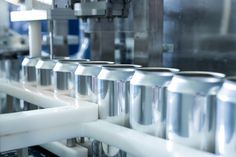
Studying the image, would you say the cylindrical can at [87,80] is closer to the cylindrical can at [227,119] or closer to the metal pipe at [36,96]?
the metal pipe at [36,96]

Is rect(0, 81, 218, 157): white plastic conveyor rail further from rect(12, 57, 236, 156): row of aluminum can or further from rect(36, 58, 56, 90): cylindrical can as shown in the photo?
rect(36, 58, 56, 90): cylindrical can

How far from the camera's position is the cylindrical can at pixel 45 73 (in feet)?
3.49

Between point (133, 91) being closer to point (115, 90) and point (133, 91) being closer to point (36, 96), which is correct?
point (115, 90)

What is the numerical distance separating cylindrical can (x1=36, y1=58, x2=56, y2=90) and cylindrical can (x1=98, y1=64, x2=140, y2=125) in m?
0.29

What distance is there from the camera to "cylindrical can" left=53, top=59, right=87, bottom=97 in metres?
0.96

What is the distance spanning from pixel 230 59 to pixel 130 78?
489 millimetres

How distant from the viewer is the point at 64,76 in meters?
0.97

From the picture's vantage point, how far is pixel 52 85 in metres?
1.08

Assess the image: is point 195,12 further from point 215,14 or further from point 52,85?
point 52,85

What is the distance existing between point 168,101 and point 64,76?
1.30 feet

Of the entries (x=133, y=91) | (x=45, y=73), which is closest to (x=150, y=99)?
(x=133, y=91)

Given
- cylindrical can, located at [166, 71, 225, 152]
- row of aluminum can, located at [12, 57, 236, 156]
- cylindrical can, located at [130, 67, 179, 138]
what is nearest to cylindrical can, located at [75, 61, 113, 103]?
row of aluminum can, located at [12, 57, 236, 156]

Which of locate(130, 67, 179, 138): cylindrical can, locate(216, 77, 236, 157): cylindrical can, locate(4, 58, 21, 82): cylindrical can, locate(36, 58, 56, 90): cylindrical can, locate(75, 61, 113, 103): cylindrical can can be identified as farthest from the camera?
locate(4, 58, 21, 82): cylindrical can

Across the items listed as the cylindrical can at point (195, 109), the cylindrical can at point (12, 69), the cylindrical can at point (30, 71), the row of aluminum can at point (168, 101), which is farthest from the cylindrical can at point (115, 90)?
the cylindrical can at point (12, 69)
